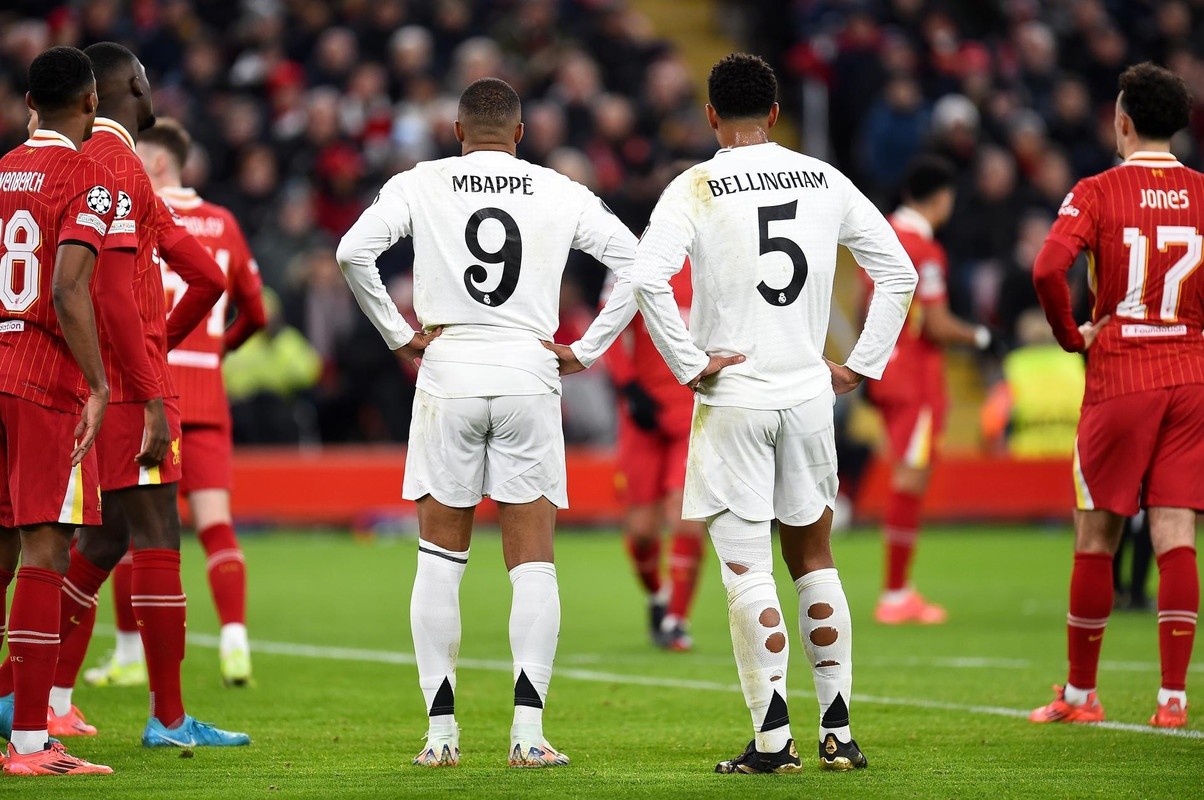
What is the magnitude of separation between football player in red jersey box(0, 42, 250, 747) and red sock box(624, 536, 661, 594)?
406 centimetres

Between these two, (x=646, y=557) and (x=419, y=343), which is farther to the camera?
(x=646, y=557)

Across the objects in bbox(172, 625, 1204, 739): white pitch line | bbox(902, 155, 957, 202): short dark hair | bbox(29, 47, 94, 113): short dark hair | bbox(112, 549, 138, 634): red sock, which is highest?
bbox(902, 155, 957, 202): short dark hair

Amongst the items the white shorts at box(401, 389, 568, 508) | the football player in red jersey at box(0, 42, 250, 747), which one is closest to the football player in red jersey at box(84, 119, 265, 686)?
the football player in red jersey at box(0, 42, 250, 747)

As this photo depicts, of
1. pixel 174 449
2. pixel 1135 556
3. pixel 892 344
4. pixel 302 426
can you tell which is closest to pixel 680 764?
pixel 892 344

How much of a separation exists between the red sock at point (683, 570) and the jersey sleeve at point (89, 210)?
5.02 m

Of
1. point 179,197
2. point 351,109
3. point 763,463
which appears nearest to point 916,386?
point 179,197

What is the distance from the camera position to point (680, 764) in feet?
21.4

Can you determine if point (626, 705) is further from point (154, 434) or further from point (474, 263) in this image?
point (154, 434)

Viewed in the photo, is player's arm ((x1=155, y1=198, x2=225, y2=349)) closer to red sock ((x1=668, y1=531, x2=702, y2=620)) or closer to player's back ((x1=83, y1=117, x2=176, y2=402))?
player's back ((x1=83, y1=117, x2=176, y2=402))

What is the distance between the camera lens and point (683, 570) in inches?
412

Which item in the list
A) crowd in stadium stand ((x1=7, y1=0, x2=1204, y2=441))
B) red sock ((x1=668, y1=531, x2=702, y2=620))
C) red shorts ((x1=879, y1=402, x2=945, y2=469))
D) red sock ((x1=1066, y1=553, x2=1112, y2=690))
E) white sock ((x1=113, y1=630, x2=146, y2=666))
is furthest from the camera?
crowd in stadium stand ((x1=7, y1=0, x2=1204, y2=441))

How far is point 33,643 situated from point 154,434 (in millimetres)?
881

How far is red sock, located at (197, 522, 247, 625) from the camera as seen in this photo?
29.1ft

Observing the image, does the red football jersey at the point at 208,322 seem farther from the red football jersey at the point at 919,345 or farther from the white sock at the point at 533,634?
the red football jersey at the point at 919,345
